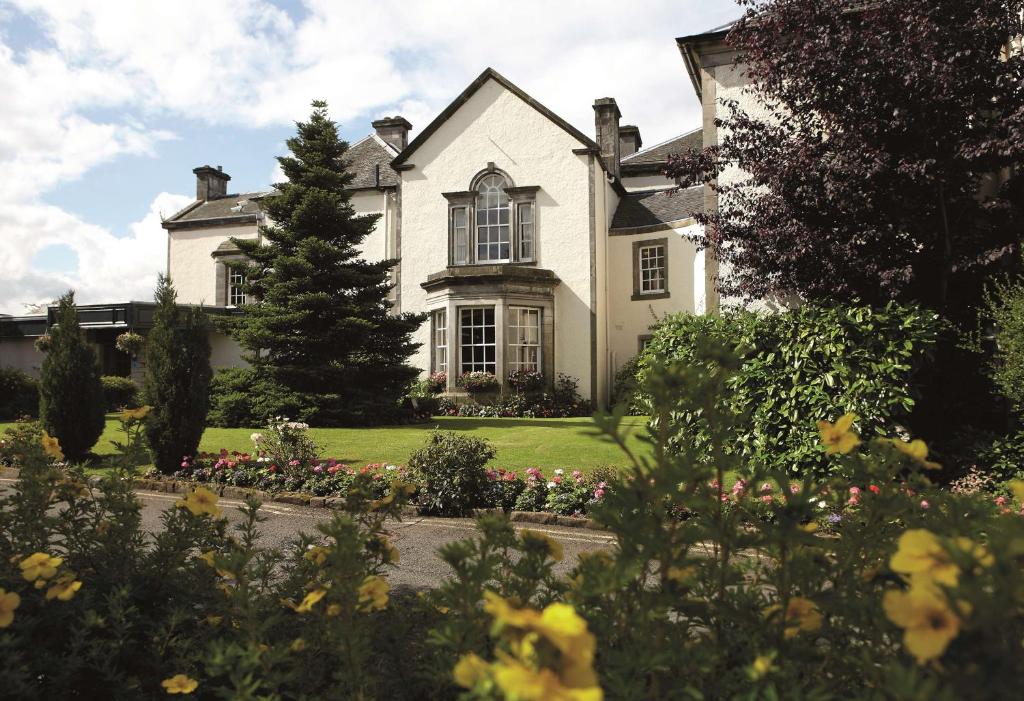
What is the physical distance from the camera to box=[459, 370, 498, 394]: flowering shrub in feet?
61.3

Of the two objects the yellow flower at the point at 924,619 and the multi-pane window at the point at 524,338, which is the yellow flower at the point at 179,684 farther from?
the multi-pane window at the point at 524,338

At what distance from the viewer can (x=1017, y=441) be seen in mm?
7699

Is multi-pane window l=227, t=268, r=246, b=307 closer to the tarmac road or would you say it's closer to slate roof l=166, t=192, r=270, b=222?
slate roof l=166, t=192, r=270, b=222

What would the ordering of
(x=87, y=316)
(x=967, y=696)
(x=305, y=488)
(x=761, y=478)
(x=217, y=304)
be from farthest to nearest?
(x=217, y=304) → (x=87, y=316) → (x=305, y=488) → (x=761, y=478) → (x=967, y=696)

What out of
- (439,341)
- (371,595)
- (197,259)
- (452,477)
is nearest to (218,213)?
(197,259)

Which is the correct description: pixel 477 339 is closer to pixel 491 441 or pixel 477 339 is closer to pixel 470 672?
pixel 491 441

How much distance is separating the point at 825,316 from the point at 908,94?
2731 mm

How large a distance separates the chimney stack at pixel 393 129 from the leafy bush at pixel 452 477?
1996 cm

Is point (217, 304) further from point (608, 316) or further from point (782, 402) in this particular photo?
point (782, 402)

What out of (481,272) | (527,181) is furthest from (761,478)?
(527,181)

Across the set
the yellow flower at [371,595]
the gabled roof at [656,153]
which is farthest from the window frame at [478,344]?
the yellow flower at [371,595]

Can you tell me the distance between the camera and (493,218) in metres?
20.5

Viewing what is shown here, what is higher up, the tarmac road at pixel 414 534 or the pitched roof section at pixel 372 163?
the pitched roof section at pixel 372 163

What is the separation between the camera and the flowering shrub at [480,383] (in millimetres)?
18688
